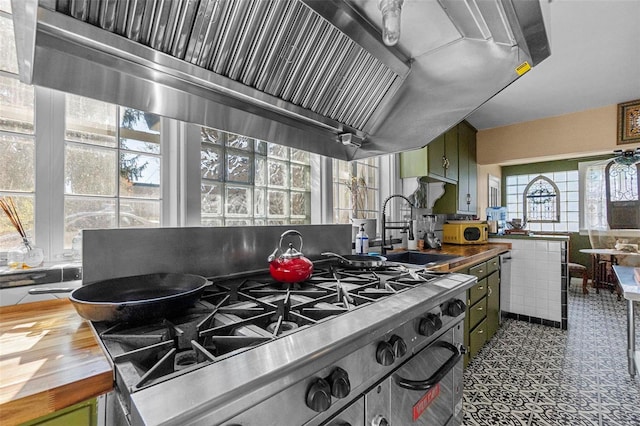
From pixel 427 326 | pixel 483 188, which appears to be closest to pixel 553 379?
pixel 427 326

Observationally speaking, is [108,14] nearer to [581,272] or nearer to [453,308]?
[453,308]

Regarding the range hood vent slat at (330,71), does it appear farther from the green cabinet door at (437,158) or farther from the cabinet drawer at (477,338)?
the cabinet drawer at (477,338)

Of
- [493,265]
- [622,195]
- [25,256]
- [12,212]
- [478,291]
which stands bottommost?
[478,291]

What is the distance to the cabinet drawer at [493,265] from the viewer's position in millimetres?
2753

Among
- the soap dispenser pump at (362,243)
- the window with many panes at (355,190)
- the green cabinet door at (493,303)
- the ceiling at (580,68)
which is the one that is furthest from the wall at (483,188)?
the soap dispenser pump at (362,243)

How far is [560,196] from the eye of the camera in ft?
20.4

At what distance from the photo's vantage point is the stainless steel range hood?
0.82 metres

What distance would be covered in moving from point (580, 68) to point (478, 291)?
2317 millimetres

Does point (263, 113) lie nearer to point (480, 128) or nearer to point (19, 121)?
point (19, 121)

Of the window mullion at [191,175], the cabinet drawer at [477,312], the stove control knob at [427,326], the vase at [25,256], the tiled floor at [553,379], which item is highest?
the window mullion at [191,175]

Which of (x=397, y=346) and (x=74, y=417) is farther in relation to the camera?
(x=397, y=346)

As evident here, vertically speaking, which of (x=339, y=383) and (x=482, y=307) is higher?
(x=339, y=383)

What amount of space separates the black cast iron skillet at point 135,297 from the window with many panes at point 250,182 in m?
0.54

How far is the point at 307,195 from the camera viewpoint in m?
2.16
